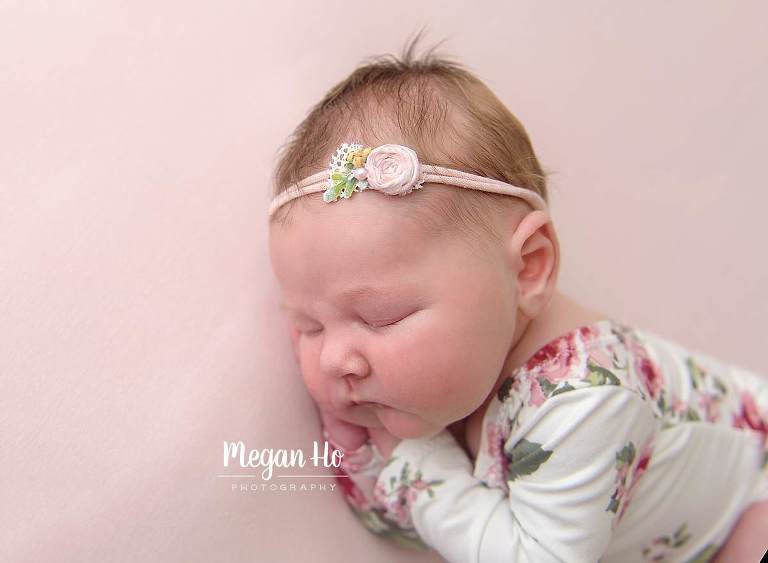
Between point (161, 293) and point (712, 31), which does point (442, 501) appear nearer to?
point (161, 293)

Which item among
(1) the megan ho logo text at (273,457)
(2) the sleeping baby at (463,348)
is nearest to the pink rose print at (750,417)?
(2) the sleeping baby at (463,348)

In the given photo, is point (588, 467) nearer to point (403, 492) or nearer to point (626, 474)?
point (626, 474)

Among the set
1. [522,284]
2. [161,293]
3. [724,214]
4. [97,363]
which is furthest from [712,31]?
[97,363]

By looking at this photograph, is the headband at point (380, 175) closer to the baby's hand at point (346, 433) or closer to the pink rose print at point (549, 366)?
the pink rose print at point (549, 366)

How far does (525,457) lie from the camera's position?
1.15m

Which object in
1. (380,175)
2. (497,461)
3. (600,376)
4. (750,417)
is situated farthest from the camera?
(750,417)

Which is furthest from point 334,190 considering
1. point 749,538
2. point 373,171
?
point 749,538

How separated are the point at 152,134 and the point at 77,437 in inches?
21.5

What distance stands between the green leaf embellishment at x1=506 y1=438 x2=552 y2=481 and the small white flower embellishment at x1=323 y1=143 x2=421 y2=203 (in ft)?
1.45

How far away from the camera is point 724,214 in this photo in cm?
185

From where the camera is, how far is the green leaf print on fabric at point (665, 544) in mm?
1319

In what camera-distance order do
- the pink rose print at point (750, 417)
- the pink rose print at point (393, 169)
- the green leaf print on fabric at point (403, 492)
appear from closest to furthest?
the pink rose print at point (393, 169) → the green leaf print on fabric at point (403, 492) → the pink rose print at point (750, 417)

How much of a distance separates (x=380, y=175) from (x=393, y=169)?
0.02m

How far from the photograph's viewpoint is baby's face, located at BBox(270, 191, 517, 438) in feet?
3.44
